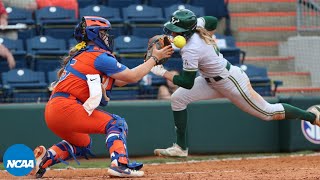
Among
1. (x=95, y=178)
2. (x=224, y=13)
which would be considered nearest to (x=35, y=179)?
(x=95, y=178)

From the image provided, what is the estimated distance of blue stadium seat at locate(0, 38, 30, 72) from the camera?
1158 cm

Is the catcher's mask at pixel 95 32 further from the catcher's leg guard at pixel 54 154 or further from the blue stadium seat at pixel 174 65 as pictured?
the blue stadium seat at pixel 174 65

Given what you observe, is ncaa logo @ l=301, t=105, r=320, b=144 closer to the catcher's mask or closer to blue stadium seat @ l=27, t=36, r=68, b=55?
blue stadium seat @ l=27, t=36, r=68, b=55

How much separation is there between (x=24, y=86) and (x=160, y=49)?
381 centimetres

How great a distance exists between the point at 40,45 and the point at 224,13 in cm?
336

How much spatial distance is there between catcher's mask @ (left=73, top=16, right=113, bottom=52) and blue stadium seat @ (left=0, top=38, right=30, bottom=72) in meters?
4.18

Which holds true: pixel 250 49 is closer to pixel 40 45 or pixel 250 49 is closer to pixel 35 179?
pixel 40 45

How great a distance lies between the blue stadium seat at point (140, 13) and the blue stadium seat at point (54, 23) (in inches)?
35.6

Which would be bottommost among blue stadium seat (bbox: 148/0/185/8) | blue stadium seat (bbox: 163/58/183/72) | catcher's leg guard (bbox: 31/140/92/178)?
catcher's leg guard (bbox: 31/140/92/178)

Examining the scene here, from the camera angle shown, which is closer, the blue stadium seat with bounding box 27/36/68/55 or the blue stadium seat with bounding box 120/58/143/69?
the blue stadium seat with bounding box 120/58/143/69

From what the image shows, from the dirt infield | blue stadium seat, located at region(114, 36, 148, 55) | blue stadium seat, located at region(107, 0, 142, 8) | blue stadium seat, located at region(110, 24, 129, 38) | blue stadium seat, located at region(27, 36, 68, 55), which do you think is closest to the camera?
the dirt infield

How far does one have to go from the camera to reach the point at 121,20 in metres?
12.8

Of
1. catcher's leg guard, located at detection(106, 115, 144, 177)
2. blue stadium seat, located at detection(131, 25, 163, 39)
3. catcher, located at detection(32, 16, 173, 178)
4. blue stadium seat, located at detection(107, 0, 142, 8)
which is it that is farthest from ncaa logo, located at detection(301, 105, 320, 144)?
catcher's leg guard, located at detection(106, 115, 144, 177)

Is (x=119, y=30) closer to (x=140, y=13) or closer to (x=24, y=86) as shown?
(x=140, y=13)
